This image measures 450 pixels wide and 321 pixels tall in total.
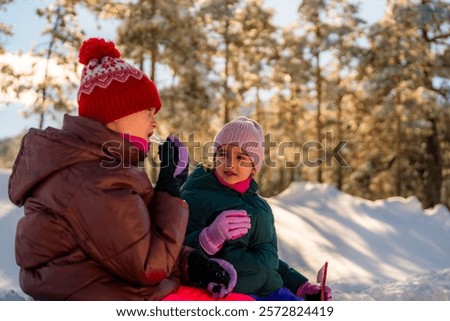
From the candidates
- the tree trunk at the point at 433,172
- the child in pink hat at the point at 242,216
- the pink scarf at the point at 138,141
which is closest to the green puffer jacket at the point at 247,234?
the child in pink hat at the point at 242,216

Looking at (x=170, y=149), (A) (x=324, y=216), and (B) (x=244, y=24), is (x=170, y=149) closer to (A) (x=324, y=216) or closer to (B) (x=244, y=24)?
(A) (x=324, y=216)

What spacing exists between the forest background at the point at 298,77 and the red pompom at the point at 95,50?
47.9 ft

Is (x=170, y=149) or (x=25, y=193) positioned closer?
(x=25, y=193)

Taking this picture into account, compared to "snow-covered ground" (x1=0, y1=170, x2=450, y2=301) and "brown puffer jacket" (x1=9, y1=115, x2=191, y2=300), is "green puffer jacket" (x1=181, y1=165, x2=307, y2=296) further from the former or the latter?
"snow-covered ground" (x1=0, y1=170, x2=450, y2=301)

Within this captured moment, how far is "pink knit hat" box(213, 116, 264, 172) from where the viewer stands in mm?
3328

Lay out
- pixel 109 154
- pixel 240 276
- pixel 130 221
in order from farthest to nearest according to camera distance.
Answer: pixel 240 276
pixel 109 154
pixel 130 221

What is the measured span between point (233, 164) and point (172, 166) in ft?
3.36

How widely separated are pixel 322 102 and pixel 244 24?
445 cm

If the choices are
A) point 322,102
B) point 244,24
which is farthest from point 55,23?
point 322,102

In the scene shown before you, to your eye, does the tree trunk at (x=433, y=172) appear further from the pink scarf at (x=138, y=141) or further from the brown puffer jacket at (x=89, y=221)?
the brown puffer jacket at (x=89, y=221)

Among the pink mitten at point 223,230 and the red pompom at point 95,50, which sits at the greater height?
the red pompom at point 95,50

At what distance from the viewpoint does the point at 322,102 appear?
26.7 meters

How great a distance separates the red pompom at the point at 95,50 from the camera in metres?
2.43

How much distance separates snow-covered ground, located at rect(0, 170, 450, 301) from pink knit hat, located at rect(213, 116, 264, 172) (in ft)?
5.66
